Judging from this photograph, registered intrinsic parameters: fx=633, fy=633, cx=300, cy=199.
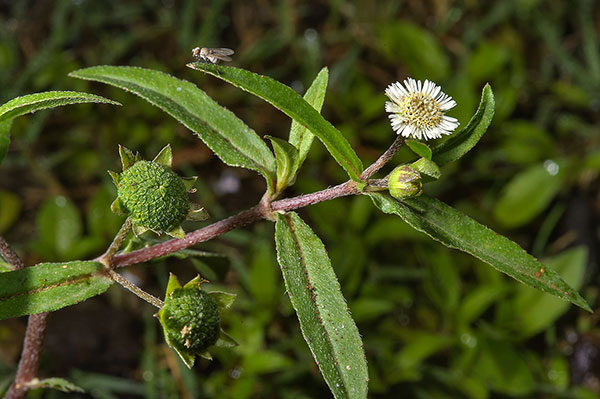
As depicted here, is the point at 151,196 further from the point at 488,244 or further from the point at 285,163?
the point at 488,244

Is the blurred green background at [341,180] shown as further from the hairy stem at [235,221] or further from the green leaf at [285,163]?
the green leaf at [285,163]

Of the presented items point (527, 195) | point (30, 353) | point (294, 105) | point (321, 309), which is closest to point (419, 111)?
point (294, 105)

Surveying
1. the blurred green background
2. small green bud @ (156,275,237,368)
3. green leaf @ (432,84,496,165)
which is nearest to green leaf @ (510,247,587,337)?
the blurred green background

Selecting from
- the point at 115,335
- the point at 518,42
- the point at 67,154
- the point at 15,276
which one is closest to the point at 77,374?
the point at 115,335

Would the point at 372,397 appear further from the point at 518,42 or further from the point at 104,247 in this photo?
the point at 518,42

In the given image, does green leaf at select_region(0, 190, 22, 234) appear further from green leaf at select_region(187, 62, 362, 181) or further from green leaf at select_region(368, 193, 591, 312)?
green leaf at select_region(368, 193, 591, 312)
